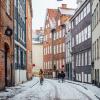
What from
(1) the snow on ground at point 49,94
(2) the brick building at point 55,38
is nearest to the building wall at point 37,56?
(2) the brick building at point 55,38

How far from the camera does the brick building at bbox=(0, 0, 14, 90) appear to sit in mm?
30422

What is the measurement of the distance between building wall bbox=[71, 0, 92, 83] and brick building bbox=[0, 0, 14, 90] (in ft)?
46.4

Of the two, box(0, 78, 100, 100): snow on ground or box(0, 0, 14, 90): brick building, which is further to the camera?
box(0, 0, 14, 90): brick building

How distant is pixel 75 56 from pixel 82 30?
8.59 metres

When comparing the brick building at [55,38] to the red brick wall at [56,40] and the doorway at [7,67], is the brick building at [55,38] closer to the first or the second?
the red brick wall at [56,40]

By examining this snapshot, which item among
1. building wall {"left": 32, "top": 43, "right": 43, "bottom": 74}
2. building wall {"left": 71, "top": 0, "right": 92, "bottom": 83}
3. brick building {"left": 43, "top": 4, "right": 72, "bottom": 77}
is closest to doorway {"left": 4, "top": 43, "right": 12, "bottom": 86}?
building wall {"left": 71, "top": 0, "right": 92, "bottom": 83}

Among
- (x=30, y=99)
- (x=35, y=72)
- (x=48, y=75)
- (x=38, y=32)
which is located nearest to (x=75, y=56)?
(x=48, y=75)

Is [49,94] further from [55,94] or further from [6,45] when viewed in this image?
[6,45]

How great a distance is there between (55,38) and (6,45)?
6015 cm

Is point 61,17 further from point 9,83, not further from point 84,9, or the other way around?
point 9,83

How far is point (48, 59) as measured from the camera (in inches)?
3999

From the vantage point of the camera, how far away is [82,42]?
5553 cm

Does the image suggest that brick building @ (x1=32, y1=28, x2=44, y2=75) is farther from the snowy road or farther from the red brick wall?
the snowy road

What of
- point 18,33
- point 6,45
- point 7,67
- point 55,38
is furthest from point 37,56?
point 6,45
